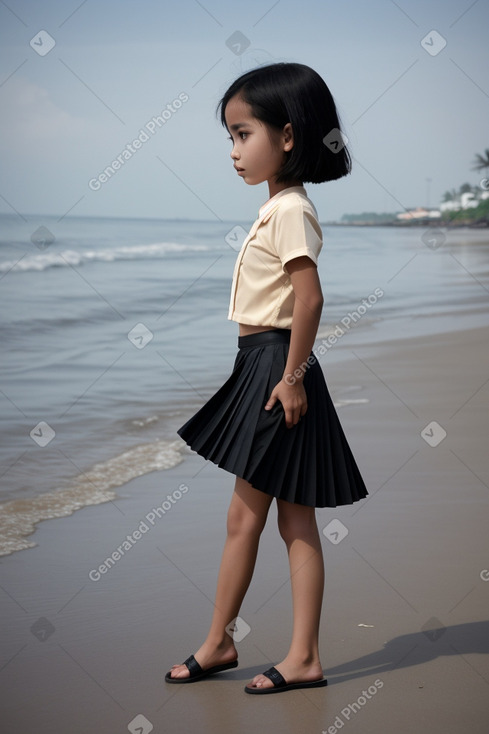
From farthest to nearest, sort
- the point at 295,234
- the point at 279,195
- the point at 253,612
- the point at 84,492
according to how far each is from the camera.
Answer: the point at 84,492, the point at 253,612, the point at 279,195, the point at 295,234

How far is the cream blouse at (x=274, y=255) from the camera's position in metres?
2.00

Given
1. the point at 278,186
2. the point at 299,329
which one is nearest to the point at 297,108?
the point at 278,186

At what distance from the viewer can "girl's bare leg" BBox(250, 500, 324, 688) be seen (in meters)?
2.09

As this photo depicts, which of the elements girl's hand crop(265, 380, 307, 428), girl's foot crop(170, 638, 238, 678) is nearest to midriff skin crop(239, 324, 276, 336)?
girl's hand crop(265, 380, 307, 428)

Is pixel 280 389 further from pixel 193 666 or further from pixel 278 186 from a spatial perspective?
pixel 193 666

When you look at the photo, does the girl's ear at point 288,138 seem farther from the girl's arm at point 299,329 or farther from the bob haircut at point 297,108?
the girl's arm at point 299,329

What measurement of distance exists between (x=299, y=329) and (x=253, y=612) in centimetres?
85

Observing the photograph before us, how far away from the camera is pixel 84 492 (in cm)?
350

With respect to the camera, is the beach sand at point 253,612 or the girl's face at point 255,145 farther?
the girl's face at point 255,145

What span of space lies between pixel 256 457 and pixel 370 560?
884mm

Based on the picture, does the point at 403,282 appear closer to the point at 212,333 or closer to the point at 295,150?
the point at 212,333

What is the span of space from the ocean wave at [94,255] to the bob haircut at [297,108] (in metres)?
13.1

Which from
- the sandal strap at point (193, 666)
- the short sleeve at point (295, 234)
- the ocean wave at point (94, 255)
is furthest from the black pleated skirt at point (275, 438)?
the ocean wave at point (94, 255)

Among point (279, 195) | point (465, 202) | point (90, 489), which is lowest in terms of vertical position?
point (465, 202)
